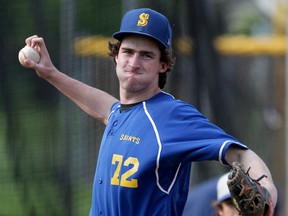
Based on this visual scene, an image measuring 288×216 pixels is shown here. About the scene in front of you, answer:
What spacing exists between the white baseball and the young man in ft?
1.45

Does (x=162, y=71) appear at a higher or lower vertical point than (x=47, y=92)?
higher

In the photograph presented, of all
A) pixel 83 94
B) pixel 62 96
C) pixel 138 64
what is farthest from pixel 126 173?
pixel 62 96

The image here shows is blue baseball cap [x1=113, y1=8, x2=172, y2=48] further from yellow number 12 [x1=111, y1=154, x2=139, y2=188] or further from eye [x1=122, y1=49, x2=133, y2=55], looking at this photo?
yellow number 12 [x1=111, y1=154, x2=139, y2=188]

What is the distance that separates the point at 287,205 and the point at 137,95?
427cm

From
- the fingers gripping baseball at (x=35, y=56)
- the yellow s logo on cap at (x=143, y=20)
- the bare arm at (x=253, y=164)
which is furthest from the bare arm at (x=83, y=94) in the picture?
the bare arm at (x=253, y=164)

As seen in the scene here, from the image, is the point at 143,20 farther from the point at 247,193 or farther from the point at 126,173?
the point at 247,193

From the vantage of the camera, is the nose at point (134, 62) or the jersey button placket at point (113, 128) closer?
the nose at point (134, 62)

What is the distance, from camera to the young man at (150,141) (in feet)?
13.6

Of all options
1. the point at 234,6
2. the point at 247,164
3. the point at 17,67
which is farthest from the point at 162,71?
the point at 234,6

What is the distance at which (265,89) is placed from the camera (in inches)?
432

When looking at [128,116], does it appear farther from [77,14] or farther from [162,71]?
[77,14]

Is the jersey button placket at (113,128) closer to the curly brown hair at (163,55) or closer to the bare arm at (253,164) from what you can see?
the curly brown hair at (163,55)

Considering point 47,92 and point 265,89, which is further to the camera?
point 265,89

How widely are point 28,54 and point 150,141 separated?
2.96 ft
